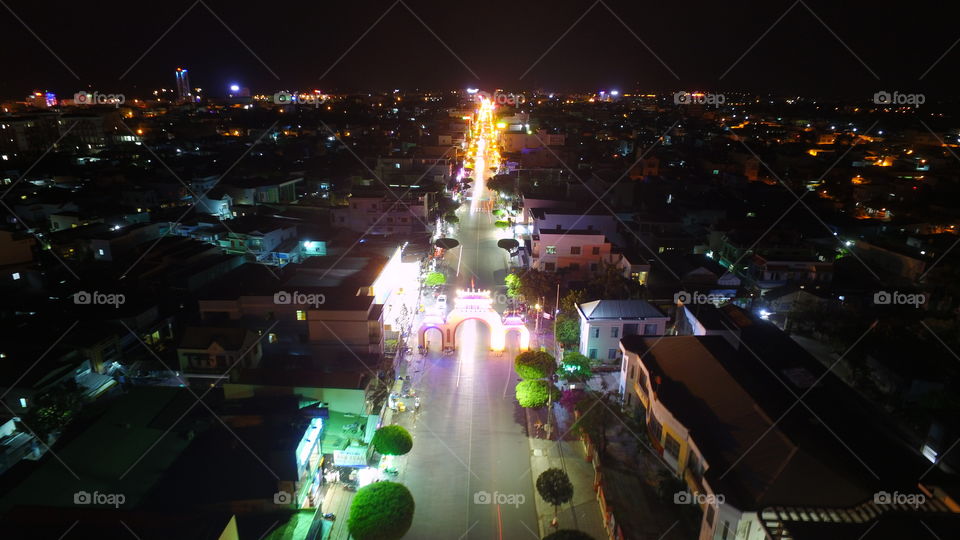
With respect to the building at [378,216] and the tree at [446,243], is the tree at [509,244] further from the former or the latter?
the building at [378,216]

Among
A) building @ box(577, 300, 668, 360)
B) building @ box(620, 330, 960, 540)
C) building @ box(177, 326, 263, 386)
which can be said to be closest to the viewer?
building @ box(620, 330, 960, 540)

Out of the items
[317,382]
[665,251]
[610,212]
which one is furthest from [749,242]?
[317,382]

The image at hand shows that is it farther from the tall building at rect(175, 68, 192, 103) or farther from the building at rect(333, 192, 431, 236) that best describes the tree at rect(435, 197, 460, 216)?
the tall building at rect(175, 68, 192, 103)

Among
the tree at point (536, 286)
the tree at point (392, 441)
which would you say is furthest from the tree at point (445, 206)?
the tree at point (392, 441)

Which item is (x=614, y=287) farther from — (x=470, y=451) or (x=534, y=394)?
(x=470, y=451)

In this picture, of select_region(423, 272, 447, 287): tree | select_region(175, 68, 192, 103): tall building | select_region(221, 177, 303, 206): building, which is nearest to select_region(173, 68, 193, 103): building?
select_region(175, 68, 192, 103): tall building

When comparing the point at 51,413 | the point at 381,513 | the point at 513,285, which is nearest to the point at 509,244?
the point at 513,285

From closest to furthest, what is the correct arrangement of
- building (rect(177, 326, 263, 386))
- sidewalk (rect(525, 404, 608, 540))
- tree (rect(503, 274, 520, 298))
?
sidewalk (rect(525, 404, 608, 540)), building (rect(177, 326, 263, 386)), tree (rect(503, 274, 520, 298))

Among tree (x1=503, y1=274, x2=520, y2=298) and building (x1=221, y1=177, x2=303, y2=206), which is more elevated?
building (x1=221, y1=177, x2=303, y2=206)
